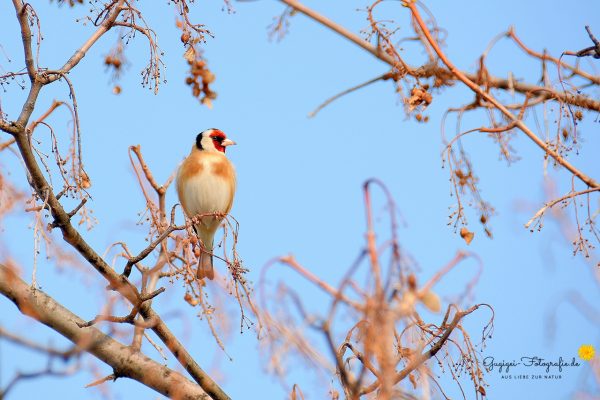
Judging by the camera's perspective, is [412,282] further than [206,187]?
No

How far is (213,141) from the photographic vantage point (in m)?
6.55

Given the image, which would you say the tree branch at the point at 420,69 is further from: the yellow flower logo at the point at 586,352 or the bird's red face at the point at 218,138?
the bird's red face at the point at 218,138

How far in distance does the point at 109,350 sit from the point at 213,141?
2997mm

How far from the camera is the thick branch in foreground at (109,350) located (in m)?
3.56

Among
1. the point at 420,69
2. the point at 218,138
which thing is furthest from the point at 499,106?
the point at 218,138

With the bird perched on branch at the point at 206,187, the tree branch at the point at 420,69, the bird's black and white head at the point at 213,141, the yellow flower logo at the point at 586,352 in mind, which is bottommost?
the yellow flower logo at the point at 586,352

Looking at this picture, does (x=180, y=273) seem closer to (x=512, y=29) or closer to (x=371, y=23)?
(x=371, y=23)

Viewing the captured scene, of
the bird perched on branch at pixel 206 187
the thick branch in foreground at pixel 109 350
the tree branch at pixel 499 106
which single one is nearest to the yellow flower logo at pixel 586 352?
the tree branch at pixel 499 106

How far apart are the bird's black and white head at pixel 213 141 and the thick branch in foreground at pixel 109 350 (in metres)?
2.82

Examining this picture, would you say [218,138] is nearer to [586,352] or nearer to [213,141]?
[213,141]

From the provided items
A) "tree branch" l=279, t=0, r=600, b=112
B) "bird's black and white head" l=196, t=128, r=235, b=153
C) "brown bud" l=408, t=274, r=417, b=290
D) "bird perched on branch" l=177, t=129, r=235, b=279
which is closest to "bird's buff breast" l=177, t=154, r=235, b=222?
→ "bird perched on branch" l=177, t=129, r=235, b=279

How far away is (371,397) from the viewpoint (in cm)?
262

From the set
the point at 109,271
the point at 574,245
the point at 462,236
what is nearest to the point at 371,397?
the point at 462,236

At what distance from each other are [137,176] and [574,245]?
212 cm
